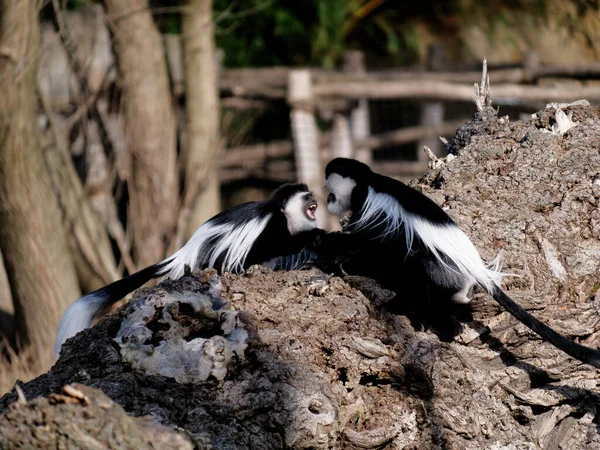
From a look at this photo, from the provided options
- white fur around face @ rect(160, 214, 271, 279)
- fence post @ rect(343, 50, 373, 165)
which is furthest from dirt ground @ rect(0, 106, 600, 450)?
fence post @ rect(343, 50, 373, 165)

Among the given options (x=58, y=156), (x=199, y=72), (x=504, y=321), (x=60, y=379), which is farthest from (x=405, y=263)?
(x=199, y=72)

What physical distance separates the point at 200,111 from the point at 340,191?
2.80 meters

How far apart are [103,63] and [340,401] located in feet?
13.3

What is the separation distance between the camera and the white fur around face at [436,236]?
2.05m

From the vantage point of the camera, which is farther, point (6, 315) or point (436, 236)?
point (6, 315)

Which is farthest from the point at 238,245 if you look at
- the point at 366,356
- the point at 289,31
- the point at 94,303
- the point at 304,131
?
the point at 289,31

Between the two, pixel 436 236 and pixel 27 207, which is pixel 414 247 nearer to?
pixel 436 236

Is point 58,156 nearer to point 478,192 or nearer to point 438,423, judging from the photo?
point 478,192

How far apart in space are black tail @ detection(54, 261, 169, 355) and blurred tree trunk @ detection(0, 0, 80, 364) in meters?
1.16

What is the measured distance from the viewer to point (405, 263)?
2273mm

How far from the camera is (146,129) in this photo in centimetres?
479

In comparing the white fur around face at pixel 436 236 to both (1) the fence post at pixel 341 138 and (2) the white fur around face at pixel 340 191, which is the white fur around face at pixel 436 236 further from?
(1) the fence post at pixel 341 138

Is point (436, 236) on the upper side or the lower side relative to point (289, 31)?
lower

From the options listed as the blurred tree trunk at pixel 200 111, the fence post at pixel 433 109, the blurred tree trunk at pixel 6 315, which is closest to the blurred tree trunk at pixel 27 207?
the blurred tree trunk at pixel 6 315
